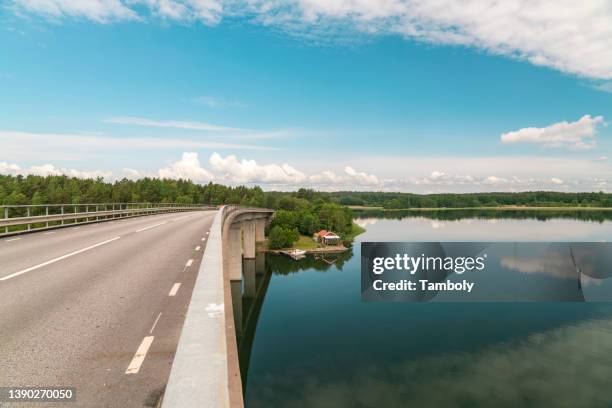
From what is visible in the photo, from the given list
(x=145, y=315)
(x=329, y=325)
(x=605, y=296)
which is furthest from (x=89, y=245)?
(x=605, y=296)

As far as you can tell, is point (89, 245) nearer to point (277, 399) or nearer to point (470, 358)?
point (277, 399)

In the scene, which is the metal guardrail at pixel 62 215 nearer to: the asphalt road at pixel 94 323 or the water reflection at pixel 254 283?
the asphalt road at pixel 94 323

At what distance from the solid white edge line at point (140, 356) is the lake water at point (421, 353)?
15107 millimetres

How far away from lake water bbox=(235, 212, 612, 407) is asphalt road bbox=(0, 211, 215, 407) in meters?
11.5

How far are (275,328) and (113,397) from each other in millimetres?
27210

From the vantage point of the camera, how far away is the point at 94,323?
648cm

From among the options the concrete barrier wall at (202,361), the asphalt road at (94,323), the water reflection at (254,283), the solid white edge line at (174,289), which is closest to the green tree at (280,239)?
the water reflection at (254,283)

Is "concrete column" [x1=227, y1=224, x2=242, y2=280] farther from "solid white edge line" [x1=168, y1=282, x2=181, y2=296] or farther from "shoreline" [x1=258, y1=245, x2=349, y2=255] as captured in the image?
"shoreline" [x1=258, y1=245, x2=349, y2=255]

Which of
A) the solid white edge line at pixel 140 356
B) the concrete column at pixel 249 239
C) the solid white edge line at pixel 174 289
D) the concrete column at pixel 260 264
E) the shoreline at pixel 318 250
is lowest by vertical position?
the shoreline at pixel 318 250

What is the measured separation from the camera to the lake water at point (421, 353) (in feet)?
65.5

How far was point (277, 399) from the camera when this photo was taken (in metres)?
19.5

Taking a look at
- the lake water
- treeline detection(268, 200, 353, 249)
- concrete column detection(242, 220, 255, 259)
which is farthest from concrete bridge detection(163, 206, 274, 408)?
treeline detection(268, 200, 353, 249)

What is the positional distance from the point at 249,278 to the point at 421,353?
2961 centimetres

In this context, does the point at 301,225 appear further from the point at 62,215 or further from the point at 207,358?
the point at 207,358
